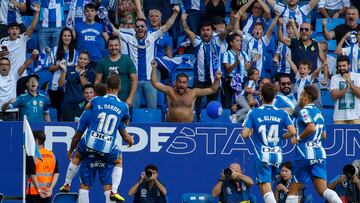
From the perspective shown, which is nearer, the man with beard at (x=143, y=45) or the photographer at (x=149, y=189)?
the photographer at (x=149, y=189)

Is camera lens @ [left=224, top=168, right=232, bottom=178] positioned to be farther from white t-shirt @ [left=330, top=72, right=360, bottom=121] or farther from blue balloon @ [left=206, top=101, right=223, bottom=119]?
white t-shirt @ [left=330, top=72, right=360, bottom=121]

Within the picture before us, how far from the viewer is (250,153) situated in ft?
70.4

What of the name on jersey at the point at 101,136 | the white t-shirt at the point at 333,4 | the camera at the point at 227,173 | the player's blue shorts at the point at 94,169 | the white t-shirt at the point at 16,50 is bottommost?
the camera at the point at 227,173

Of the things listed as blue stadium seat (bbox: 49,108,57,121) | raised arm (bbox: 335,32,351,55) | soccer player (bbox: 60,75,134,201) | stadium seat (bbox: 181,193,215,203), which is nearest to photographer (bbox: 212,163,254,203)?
stadium seat (bbox: 181,193,215,203)

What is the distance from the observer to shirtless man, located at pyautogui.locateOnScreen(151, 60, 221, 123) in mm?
21906

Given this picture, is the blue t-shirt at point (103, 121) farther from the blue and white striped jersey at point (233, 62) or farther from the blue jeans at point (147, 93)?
the blue and white striped jersey at point (233, 62)

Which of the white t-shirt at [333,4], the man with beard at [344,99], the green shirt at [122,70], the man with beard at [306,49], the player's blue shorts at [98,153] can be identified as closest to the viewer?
the player's blue shorts at [98,153]

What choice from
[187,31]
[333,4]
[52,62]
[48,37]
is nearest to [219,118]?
[187,31]

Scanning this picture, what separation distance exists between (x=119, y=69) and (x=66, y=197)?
316 centimetres

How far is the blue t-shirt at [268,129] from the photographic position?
1883 cm

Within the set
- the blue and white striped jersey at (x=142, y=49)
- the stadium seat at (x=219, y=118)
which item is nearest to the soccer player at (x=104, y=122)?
the stadium seat at (x=219, y=118)

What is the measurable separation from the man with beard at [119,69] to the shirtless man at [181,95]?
36 cm

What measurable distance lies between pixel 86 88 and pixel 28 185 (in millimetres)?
2366

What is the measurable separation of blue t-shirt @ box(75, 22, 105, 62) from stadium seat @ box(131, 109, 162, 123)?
1.91 m
